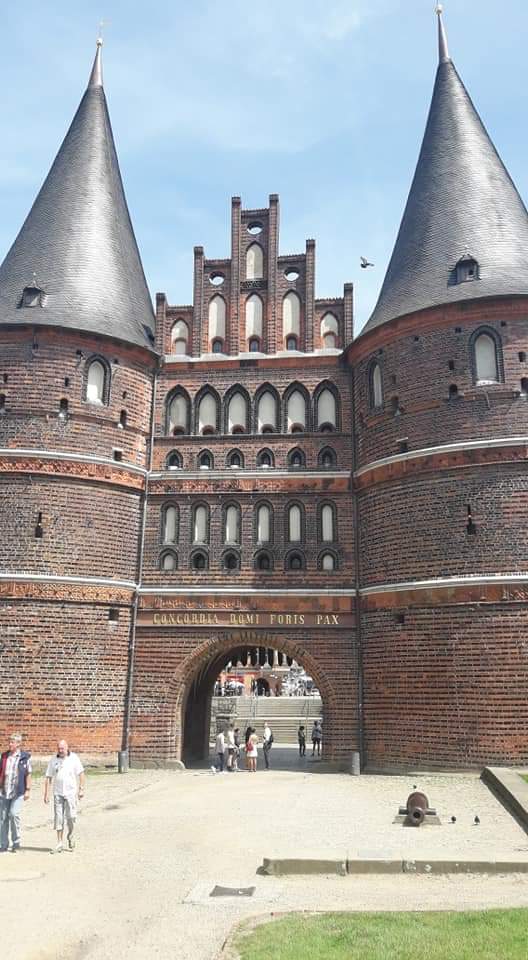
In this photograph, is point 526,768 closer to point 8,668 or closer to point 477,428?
point 477,428

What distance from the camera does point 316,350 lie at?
21.1 m

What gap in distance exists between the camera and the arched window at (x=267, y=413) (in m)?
20.8

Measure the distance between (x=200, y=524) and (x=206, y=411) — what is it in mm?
2968

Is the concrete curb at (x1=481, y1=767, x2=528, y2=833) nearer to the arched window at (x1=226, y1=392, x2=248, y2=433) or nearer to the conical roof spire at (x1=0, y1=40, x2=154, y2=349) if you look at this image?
the arched window at (x1=226, y1=392, x2=248, y2=433)

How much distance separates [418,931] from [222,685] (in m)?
49.9

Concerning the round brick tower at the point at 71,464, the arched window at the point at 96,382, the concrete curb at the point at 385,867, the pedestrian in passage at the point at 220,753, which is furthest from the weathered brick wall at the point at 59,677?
the concrete curb at the point at 385,867

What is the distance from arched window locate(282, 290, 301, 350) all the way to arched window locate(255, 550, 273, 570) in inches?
213

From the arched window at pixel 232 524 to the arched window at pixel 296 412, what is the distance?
2.38m

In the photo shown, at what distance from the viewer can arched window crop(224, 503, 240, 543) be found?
2006 centimetres

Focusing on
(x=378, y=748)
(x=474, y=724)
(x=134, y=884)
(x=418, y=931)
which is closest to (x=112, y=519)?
(x=378, y=748)

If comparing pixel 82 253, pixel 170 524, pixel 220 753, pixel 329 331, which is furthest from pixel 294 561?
pixel 82 253

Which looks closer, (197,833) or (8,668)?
(197,833)

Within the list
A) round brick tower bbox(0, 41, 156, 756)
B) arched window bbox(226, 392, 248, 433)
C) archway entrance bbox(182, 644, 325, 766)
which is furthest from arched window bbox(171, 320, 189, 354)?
archway entrance bbox(182, 644, 325, 766)

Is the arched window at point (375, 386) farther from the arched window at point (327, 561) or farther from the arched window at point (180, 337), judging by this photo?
the arched window at point (180, 337)
